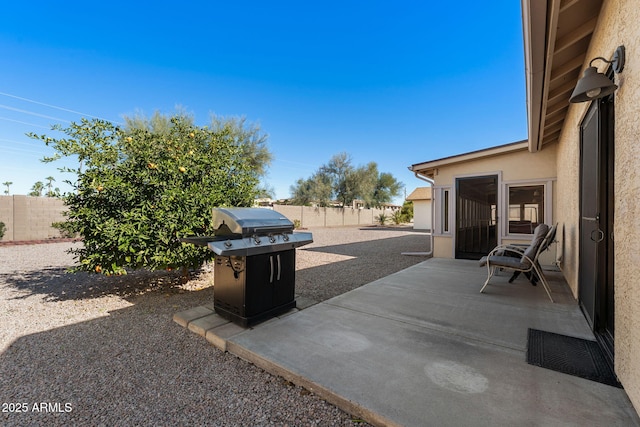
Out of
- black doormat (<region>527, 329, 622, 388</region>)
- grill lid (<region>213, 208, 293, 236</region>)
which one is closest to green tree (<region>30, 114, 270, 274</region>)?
grill lid (<region>213, 208, 293, 236</region>)

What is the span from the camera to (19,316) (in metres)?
3.37

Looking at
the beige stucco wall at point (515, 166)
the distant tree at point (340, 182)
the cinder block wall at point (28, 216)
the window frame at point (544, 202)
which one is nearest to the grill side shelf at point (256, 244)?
the window frame at point (544, 202)

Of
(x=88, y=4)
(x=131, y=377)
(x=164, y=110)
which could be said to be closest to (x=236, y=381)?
(x=131, y=377)

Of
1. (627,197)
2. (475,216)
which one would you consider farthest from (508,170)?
(627,197)

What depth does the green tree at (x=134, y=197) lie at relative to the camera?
3516 millimetres

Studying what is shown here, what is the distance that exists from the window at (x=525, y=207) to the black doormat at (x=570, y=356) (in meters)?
4.92

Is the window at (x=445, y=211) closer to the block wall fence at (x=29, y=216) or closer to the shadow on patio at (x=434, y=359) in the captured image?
the shadow on patio at (x=434, y=359)

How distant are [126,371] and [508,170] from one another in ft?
26.4

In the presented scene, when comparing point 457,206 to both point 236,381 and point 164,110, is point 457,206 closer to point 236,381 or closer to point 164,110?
point 236,381

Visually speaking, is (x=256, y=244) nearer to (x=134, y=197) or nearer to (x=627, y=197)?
(x=134, y=197)

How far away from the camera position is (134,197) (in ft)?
12.0

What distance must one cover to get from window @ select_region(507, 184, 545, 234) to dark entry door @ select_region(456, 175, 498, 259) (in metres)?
0.39

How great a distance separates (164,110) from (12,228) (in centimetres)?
749

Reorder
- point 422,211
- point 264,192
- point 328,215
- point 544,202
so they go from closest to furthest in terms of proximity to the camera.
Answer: point 544,202
point 264,192
point 422,211
point 328,215
